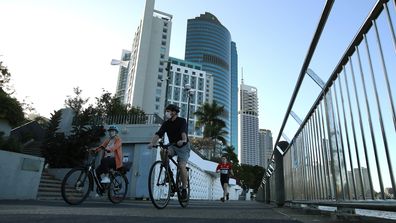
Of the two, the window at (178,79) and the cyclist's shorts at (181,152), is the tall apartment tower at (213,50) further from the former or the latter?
the cyclist's shorts at (181,152)

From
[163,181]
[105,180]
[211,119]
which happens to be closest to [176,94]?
[211,119]

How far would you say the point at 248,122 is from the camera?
198375 mm

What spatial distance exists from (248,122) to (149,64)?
410 feet

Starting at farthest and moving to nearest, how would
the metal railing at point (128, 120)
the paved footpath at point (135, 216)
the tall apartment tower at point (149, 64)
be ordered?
1. the tall apartment tower at point (149, 64)
2. the metal railing at point (128, 120)
3. the paved footpath at point (135, 216)

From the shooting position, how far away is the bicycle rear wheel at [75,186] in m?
5.33

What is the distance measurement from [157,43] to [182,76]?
29.6 metres

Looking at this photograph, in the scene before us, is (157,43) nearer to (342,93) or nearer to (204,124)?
(204,124)

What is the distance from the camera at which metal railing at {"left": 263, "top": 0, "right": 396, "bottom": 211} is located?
1.89m

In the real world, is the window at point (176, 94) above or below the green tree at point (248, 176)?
above

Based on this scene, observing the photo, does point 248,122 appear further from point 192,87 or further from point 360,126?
point 360,126

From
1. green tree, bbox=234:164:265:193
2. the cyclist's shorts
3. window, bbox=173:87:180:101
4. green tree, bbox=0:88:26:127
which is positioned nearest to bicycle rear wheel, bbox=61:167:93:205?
the cyclist's shorts

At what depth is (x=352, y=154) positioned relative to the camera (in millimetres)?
2447

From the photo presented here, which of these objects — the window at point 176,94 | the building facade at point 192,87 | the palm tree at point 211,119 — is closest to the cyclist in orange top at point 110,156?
the palm tree at point 211,119

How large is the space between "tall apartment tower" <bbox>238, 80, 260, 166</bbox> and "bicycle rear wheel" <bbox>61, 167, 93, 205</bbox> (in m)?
184
